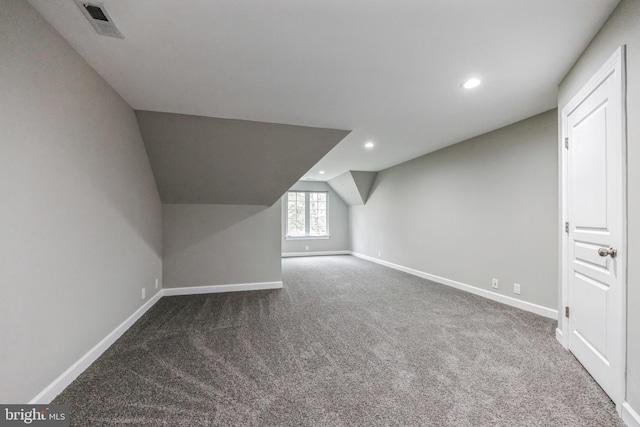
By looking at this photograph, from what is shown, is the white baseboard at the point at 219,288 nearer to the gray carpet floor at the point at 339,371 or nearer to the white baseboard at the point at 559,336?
the gray carpet floor at the point at 339,371

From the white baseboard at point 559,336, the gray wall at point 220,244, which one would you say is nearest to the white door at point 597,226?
the white baseboard at point 559,336

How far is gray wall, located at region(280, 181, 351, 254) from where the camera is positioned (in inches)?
324

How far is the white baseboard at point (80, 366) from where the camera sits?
1638 mm

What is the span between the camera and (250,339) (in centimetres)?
256

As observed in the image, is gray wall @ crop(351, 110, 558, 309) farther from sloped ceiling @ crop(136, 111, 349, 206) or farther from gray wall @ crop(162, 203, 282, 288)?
gray wall @ crop(162, 203, 282, 288)

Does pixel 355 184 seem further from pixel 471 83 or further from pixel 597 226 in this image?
pixel 597 226

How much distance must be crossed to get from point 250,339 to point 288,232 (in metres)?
5.67

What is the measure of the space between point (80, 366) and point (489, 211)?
4.57 metres

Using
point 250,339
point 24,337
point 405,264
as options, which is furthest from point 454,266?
point 24,337

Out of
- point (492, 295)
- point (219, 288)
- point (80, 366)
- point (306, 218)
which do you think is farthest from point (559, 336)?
A: point (306, 218)

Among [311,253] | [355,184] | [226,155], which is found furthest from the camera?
[311,253]

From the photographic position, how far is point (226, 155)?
11.9 feet

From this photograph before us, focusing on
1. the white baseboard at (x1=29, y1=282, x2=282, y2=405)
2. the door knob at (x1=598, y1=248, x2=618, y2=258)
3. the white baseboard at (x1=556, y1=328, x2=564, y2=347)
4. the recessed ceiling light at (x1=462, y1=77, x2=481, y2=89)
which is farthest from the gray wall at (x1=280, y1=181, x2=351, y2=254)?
the door knob at (x1=598, y1=248, x2=618, y2=258)

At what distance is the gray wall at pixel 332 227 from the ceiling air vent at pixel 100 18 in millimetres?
6479
